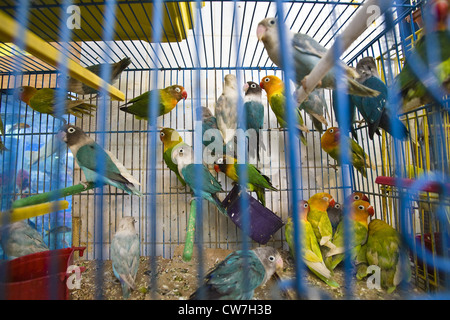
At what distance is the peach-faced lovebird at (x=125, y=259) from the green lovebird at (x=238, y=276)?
0.36 meters

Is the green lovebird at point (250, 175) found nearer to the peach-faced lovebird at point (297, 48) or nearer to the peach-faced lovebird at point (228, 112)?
the peach-faced lovebird at point (228, 112)

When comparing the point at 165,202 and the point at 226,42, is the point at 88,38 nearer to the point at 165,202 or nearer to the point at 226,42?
the point at 226,42

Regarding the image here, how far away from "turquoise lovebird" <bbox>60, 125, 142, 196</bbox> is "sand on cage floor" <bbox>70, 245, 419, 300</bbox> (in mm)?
455

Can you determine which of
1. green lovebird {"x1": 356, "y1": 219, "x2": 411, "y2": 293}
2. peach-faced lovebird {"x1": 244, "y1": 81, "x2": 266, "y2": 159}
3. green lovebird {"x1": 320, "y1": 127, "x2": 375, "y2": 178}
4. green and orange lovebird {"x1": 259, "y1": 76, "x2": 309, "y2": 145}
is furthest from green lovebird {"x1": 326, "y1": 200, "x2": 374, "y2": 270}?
peach-faced lovebird {"x1": 244, "y1": 81, "x2": 266, "y2": 159}

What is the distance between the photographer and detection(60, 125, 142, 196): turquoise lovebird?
0.98 m

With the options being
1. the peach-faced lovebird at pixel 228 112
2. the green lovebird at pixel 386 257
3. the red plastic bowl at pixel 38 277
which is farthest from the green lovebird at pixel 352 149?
the red plastic bowl at pixel 38 277

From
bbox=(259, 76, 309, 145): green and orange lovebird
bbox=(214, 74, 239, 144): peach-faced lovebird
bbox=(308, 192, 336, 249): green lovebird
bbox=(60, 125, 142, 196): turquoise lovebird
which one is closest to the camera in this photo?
bbox=(60, 125, 142, 196): turquoise lovebird

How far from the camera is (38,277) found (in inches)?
30.1

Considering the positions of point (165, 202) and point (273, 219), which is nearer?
point (273, 219)

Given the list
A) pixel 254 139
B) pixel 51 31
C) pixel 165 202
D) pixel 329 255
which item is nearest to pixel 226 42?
pixel 254 139

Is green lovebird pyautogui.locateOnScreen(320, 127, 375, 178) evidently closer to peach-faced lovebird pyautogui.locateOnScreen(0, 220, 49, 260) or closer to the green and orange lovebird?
the green and orange lovebird
